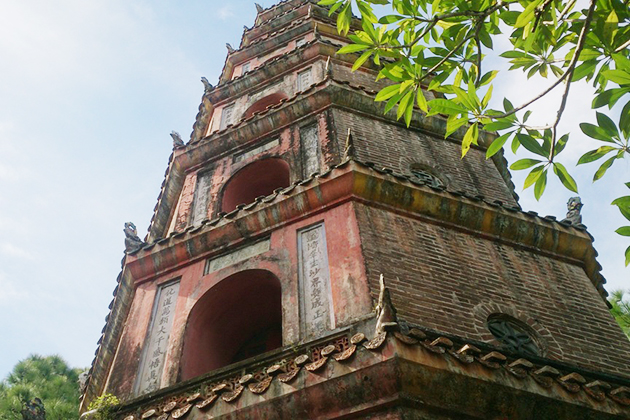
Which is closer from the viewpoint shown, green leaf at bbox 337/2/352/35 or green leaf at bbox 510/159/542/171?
green leaf at bbox 510/159/542/171

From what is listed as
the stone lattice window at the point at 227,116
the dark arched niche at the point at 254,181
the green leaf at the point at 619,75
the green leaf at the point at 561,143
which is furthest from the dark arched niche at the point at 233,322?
the stone lattice window at the point at 227,116

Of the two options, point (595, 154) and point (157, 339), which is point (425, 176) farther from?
point (595, 154)

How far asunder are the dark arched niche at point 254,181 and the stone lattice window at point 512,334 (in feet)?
16.8

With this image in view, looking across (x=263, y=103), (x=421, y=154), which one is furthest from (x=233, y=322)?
(x=263, y=103)

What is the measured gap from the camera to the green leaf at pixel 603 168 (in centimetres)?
446

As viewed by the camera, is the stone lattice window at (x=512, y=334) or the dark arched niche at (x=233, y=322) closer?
the stone lattice window at (x=512, y=334)

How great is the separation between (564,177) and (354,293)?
2.94 m

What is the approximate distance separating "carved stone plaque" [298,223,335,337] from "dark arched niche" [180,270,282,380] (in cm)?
56

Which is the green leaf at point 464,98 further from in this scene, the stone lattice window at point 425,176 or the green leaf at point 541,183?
the stone lattice window at point 425,176

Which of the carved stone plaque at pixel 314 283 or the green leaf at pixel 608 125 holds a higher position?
the carved stone plaque at pixel 314 283

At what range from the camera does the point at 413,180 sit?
8.82 m

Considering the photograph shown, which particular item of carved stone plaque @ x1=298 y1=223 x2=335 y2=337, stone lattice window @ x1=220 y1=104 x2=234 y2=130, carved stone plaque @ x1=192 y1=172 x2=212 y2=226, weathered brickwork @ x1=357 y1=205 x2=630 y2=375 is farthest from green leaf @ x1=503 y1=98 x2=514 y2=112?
stone lattice window @ x1=220 y1=104 x2=234 y2=130

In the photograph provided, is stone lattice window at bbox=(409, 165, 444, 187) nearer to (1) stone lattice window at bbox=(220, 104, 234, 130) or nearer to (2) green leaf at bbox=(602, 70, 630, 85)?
(1) stone lattice window at bbox=(220, 104, 234, 130)

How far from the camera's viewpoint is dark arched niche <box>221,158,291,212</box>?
11.4 meters
